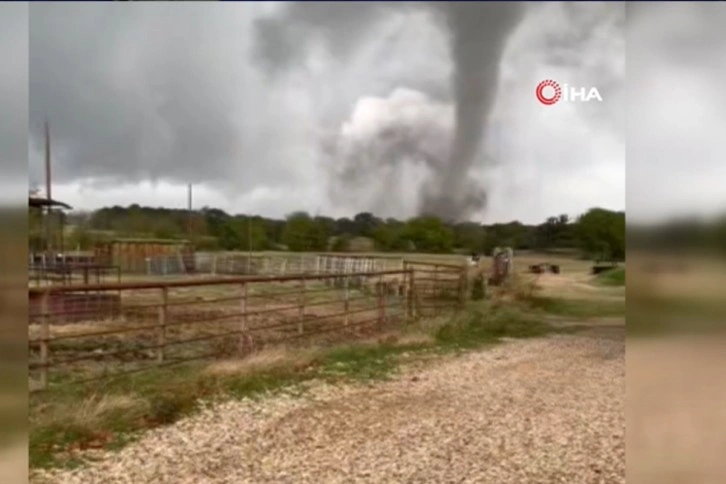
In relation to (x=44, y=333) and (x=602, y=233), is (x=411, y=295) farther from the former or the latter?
(x=44, y=333)

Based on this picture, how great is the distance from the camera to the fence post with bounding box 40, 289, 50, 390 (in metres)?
2.08

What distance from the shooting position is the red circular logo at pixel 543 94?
6.44ft

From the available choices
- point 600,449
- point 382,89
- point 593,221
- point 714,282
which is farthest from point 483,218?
point 600,449

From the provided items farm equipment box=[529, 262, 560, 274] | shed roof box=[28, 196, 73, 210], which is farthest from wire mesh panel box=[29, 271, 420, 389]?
farm equipment box=[529, 262, 560, 274]

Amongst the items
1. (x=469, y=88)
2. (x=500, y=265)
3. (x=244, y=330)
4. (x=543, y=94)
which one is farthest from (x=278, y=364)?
(x=543, y=94)

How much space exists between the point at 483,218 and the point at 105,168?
1.24m

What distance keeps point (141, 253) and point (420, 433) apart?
113cm

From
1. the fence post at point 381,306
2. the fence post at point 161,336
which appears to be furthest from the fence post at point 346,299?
the fence post at point 161,336

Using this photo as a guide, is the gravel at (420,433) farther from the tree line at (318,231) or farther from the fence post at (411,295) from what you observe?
the tree line at (318,231)

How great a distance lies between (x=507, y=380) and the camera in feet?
7.12

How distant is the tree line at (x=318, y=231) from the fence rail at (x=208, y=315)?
0.39ft

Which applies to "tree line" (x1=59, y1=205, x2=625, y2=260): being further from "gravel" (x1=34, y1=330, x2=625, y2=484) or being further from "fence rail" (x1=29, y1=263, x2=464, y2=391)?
"gravel" (x1=34, y1=330, x2=625, y2=484)

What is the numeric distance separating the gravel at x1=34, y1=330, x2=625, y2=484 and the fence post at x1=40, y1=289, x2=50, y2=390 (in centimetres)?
35

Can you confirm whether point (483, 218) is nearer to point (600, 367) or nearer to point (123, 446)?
point (600, 367)
